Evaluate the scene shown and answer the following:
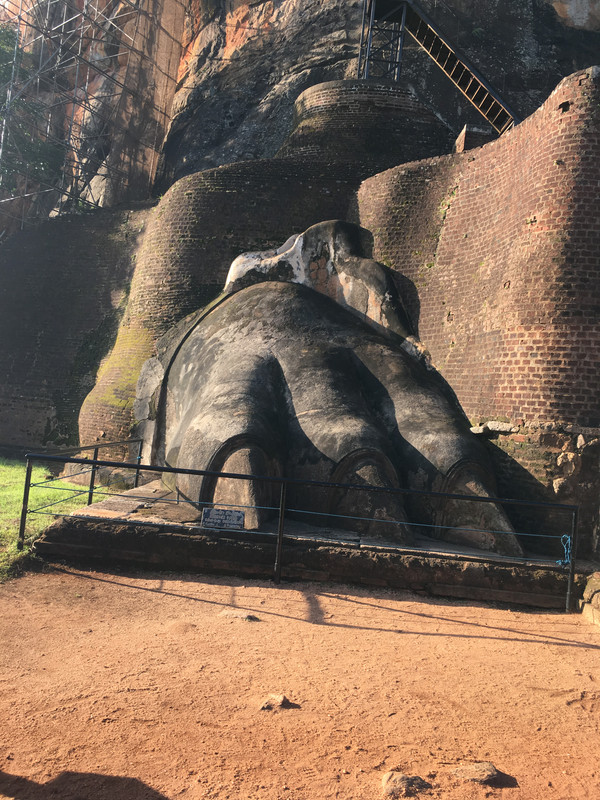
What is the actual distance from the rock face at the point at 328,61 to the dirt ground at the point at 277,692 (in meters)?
18.7

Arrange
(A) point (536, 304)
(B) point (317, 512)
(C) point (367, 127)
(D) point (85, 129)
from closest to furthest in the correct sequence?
1. (B) point (317, 512)
2. (A) point (536, 304)
3. (C) point (367, 127)
4. (D) point (85, 129)

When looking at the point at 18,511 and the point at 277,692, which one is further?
the point at 18,511

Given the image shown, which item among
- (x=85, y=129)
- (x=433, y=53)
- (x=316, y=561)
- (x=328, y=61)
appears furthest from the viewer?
(x=85, y=129)

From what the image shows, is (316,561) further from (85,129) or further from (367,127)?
(85,129)

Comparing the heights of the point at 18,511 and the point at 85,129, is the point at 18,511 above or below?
below

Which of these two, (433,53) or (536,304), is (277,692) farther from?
(433,53)

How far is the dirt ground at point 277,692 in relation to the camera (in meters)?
3.29

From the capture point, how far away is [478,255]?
33.4 ft

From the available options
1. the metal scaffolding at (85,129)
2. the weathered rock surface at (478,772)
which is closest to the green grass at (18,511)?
the weathered rock surface at (478,772)

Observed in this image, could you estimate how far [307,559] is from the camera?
22.1ft

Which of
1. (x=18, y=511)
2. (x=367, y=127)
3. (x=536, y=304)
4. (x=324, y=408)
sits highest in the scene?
(x=367, y=127)

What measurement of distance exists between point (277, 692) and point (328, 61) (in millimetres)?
22679

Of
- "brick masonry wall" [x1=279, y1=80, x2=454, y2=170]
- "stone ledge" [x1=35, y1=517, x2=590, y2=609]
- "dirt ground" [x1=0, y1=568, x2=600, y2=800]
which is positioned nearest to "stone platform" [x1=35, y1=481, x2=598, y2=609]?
"stone ledge" [x1=35, y1=517, x2=590, y2=609]

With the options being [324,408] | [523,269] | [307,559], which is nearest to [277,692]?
[307,559]
